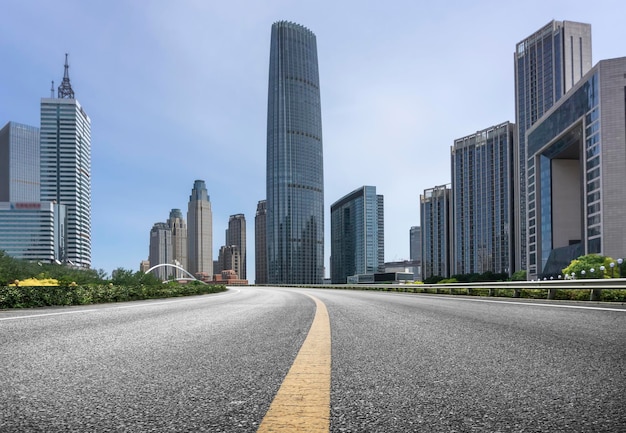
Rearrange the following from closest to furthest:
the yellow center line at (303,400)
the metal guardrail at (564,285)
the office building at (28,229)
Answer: the yellow center line at (303,400), the metal guardrail at (564,285), the office building at (28,229)

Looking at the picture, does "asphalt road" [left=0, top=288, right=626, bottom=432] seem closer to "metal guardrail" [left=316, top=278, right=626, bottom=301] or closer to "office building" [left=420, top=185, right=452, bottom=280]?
"metal guardrail" [left=316, top=278, right=626, bottom=301]

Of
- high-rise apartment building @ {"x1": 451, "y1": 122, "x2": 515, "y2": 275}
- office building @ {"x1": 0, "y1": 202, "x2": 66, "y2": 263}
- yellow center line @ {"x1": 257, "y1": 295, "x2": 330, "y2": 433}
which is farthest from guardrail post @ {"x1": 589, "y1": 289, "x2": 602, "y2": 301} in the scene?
office building @ {"x1": 0, "y1": 202, "x2": 66, "y2": 263}

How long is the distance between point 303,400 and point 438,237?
200 metres

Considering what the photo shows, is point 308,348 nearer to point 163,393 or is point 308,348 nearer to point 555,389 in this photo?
→ point 163,393

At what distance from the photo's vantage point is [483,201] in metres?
168

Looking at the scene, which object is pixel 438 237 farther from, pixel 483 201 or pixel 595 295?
pixel 595 295

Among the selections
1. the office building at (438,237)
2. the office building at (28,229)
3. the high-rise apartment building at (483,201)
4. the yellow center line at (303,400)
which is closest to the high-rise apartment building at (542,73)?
the high-rise apartment building at (483,201)

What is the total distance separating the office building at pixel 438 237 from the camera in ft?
620

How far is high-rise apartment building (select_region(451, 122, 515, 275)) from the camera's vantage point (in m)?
160

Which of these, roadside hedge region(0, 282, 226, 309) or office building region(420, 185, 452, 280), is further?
office building region(420, 185, 452, 280)

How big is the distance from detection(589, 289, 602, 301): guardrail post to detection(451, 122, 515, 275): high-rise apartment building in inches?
5945

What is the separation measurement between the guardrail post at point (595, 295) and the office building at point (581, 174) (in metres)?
76.0

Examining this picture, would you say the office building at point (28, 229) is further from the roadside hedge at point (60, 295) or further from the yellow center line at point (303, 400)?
the yellow center line at point (303, 400)

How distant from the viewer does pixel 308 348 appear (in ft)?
12.2
